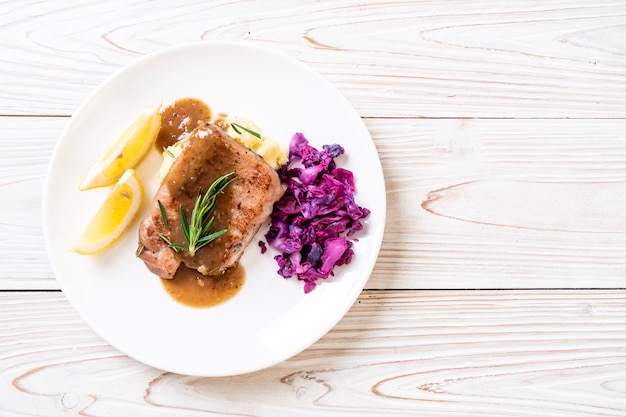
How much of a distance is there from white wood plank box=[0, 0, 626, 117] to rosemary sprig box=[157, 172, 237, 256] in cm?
98

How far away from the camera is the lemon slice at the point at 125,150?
10.5 ft

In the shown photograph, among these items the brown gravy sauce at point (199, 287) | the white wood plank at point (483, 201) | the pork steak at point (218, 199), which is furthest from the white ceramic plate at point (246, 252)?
the white wood plank at point (483, 201)

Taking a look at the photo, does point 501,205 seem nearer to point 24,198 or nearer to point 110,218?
point 110,218

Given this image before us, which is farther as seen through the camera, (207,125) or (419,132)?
(419,132)

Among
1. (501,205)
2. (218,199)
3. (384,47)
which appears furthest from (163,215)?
(501,205)

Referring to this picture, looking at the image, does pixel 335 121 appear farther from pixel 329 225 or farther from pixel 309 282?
pixel 309 282

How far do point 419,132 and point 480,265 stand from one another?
0.86 meters

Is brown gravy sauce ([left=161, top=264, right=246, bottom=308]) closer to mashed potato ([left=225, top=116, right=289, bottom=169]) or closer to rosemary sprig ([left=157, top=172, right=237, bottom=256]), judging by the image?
rosemary sprig ([left=157, top=172, right=237, bottom=256])

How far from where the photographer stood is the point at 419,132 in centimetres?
357

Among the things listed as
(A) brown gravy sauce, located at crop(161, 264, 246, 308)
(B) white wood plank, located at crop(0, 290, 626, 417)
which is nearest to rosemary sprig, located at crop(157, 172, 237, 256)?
(A) brown gravy sauce, located at crop(161, 264, 246, 308)

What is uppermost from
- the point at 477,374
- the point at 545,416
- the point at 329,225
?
the point at 329,225

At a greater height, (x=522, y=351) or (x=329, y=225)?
(x=329, y=225)

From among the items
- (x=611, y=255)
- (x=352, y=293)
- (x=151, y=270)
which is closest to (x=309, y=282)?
(x=352, y=293)

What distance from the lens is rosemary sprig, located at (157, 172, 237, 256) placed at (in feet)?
10.0
